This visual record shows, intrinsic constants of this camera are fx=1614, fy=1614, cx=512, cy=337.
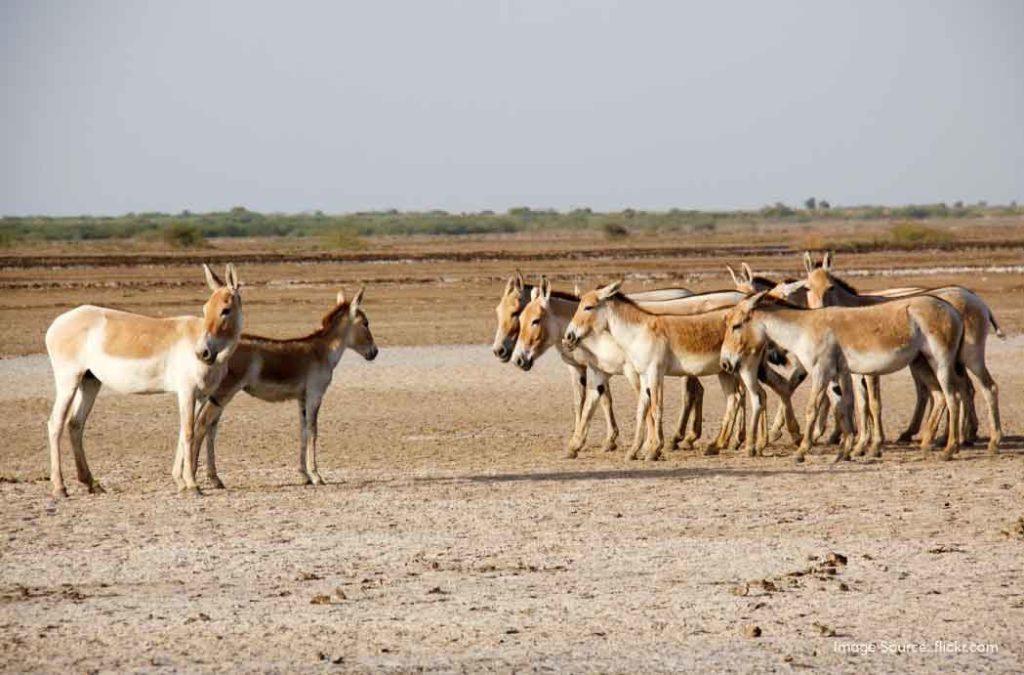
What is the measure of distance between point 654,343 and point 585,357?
1284mm

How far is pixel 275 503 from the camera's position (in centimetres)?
1472

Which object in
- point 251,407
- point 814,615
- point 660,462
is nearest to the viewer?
point 814,615

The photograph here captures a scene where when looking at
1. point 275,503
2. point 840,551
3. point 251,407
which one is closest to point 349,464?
point 275,503

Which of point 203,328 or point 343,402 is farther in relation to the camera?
point 343,402

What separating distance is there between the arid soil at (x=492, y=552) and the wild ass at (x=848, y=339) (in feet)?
3.19

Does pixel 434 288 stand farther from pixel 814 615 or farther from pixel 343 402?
pixel 814 615

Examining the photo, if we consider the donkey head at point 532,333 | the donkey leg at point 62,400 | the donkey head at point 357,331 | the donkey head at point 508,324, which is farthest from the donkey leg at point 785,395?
the donkey leg at point 62,400

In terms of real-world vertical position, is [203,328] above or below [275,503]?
above

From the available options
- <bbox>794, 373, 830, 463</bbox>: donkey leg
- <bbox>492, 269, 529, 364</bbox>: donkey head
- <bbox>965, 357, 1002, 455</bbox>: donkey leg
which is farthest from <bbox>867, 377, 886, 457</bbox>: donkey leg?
<bbox>492, 269, 529, 364</bbox>: donkey head

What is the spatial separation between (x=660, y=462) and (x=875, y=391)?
9.15ft

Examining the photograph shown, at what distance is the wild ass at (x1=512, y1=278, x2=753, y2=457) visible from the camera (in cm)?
1858

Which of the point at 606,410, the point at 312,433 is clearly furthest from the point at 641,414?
the point at 312,433

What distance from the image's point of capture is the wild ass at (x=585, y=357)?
18578mm

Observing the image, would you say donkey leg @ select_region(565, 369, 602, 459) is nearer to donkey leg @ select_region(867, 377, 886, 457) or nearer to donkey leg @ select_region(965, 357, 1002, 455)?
donkey leg @ select_region(867, 377, 886, 457)
